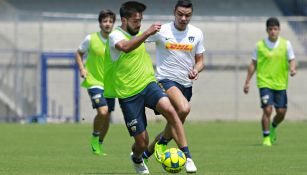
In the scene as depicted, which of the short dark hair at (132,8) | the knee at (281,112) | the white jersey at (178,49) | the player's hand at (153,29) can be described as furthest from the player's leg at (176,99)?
the knee at (281,112)

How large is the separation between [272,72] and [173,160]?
29.1 ft

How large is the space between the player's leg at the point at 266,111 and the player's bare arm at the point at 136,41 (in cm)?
823

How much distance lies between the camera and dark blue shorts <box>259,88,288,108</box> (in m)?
19.9

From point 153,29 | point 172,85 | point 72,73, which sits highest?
point 153,29

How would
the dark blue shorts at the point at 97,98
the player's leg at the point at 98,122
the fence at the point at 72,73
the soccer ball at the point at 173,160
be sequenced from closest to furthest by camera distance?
the soccer ball at the point at 173,160, the player's leg at the point at 98,122, the dark blue shorts at the point at 97,98, the fence at the point at 72,73

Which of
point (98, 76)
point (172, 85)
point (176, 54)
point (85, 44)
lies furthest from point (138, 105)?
point (85, 44)

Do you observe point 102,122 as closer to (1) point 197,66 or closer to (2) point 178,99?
(1) point 197,66

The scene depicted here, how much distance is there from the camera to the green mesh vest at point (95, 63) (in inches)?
705

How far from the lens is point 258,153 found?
666 inches

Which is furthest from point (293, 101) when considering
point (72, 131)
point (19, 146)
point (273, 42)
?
point (19, 146)

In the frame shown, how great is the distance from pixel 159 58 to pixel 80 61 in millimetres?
4109

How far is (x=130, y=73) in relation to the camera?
1220 centimetres

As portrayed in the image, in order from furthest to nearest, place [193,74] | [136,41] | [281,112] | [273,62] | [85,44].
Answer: [273,62], [281,112], [85,44], [193,74], [136,41]

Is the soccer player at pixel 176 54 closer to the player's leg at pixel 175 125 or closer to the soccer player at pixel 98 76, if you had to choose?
the player's leg at pixel 175 125
